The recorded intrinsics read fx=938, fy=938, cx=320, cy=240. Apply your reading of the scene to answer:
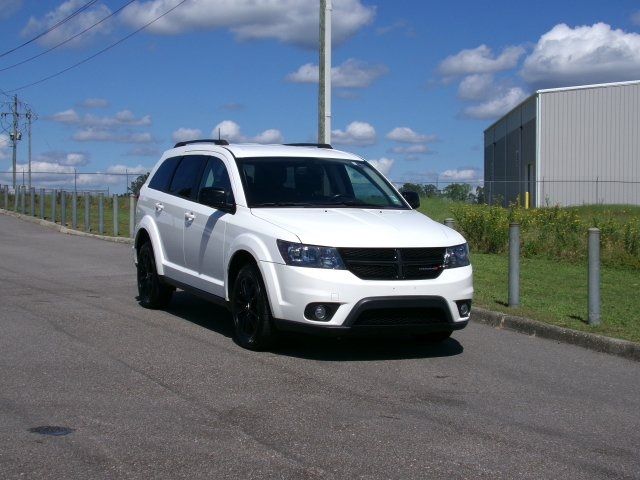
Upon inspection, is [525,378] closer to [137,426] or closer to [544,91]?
[137,426]

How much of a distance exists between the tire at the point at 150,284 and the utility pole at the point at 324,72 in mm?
7341

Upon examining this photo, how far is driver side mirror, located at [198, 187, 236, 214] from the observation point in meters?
8.88

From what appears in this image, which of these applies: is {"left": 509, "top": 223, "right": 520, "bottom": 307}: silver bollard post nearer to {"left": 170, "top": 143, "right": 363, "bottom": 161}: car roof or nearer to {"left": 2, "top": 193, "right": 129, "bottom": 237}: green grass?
{"left": 170, "top": 143, "right": 363, "bottom": 161}: car roof

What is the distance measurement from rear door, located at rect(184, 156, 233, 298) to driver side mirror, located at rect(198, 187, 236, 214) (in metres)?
0.08

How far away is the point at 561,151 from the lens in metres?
45.3

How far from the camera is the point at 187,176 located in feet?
34.0

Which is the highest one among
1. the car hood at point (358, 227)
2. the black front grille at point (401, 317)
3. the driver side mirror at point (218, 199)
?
the driver side mirror at point (218, 199)

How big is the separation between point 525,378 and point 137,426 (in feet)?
11.0

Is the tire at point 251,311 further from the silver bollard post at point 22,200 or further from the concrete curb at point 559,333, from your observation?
the silver bollard post at point 22,200

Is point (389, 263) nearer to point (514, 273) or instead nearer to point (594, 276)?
point (594, 276)

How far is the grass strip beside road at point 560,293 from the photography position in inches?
392

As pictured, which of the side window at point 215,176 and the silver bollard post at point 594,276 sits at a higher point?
the side window at point 215,176

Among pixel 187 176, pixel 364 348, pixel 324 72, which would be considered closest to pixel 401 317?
pixel 364 348

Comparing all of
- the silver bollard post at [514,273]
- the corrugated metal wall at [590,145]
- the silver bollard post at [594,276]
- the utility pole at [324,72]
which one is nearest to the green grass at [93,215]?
the utility pole at [324,72]
